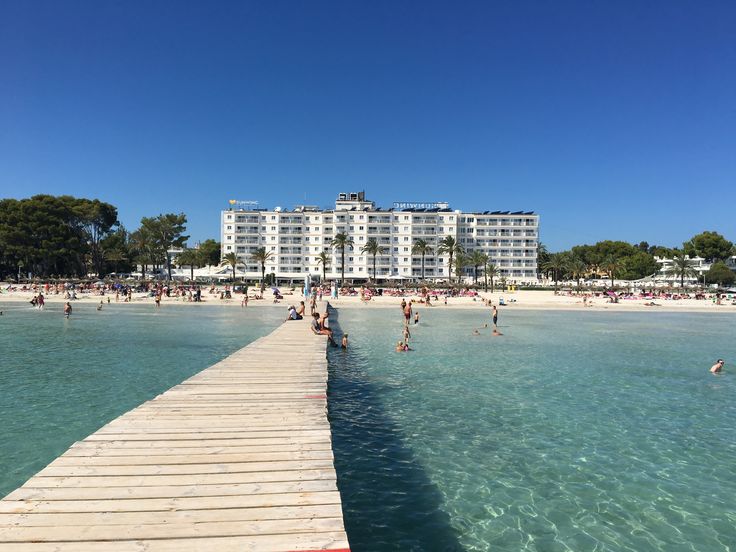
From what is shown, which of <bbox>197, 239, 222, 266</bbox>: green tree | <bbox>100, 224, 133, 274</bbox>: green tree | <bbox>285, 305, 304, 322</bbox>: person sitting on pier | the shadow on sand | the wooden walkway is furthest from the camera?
<bbox>197, 239, 222, 266</bbox>: green tree

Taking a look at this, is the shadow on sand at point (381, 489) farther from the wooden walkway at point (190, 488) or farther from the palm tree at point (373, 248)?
the palm tree at point (373, 248)

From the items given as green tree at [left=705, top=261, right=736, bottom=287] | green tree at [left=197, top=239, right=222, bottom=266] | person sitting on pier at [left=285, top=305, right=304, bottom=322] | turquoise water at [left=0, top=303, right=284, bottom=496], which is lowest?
turquoise water at [left=0, top=303, right=284, bottom=496]

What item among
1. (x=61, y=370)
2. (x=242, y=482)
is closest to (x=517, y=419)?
(x=242, y=482)

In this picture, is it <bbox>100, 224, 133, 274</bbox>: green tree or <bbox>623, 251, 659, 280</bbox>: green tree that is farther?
<bbox>623, 251, 659, 280</bbox>: green tree

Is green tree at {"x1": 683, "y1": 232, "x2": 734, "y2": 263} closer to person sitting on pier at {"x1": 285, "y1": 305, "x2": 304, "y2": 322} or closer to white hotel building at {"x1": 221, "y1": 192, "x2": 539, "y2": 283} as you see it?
white hotel building at {"x1": 221, "y1": 192, "x2": 539, "y2": 283}

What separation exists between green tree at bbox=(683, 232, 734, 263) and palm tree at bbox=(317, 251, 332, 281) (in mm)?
116364

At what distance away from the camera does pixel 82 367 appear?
20.8 metres

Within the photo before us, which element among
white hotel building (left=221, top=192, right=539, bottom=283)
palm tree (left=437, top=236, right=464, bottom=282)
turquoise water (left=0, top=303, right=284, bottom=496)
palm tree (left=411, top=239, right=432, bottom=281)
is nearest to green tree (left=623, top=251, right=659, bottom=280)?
white hotel building (left=221, top=192, right=539, bottom=283)

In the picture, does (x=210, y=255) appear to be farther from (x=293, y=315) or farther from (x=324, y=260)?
(x=293, y=315)

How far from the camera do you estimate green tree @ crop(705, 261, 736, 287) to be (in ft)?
407

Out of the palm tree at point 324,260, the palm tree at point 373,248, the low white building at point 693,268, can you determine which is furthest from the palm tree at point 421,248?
the low white building at point 693,268

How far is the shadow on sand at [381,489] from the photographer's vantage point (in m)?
7.91

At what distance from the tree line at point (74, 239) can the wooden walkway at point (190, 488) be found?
335 feet

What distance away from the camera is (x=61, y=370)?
2009 centimetres
